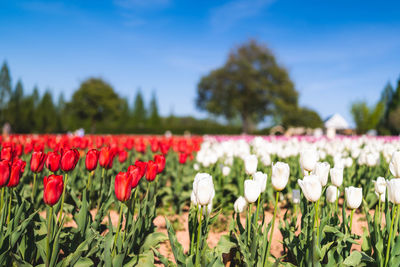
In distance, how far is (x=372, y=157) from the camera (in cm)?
377

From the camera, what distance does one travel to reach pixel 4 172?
2143mm

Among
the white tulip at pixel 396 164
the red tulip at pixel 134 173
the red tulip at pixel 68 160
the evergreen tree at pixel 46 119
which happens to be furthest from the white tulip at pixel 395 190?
the evergreen tree at pixel 46 119

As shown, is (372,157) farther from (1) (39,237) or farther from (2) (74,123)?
(2) (74,123)

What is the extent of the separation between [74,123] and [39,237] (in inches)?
2415

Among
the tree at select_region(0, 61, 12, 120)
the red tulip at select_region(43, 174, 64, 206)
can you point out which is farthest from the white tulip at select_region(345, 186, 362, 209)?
the tree at select_region(0, 61, 12, 120)

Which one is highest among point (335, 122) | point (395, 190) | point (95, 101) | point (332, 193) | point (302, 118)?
point (95, 101)

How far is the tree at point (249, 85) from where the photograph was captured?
34.3m

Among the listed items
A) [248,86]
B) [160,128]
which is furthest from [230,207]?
[160,128]

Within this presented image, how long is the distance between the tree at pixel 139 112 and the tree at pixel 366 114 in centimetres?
4541

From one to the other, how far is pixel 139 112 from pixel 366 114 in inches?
1927

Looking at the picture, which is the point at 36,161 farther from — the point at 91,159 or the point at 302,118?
the point at 302,118

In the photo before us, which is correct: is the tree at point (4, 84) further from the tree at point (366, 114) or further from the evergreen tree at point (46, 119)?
the tree at point (366, 114)

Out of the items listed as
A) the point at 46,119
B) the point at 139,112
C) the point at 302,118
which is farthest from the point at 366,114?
the point at 46,119

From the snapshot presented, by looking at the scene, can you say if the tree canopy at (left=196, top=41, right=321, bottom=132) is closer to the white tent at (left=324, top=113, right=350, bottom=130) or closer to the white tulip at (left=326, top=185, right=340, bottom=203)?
the white tent at (left=324, top=113, right=350, bottom=130)
